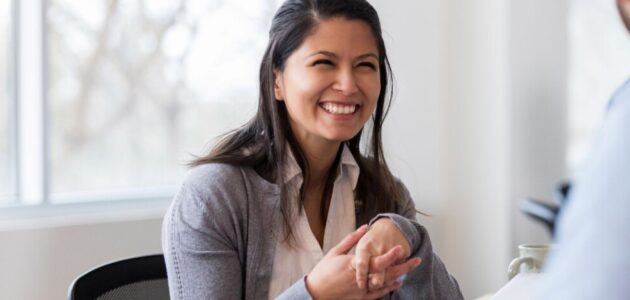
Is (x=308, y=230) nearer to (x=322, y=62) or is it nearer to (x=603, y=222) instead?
(x=322, y=62)

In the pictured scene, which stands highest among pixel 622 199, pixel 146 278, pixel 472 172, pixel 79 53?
pixel 622 199

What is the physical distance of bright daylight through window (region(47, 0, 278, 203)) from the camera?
2.99m

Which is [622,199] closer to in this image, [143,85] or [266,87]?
[266,87]

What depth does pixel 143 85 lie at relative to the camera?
10.4ft

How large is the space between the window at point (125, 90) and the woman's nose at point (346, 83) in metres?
1.34

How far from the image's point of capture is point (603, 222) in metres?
0.56

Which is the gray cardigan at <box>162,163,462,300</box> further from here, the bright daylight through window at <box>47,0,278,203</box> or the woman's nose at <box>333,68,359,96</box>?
the bright daylight through window at <box>47,0,278,203</box>

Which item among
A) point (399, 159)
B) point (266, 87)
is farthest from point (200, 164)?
point (399, 159)

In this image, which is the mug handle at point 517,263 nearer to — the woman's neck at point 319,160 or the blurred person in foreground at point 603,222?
the woman's neck at point 319,160

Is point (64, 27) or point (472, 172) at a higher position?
point (64, 27)

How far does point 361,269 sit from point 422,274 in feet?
0.86

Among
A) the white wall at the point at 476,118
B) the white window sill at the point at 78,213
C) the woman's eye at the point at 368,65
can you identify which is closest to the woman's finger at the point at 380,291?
the woman's eye at the point at 368,65

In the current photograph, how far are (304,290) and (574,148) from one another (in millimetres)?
2712

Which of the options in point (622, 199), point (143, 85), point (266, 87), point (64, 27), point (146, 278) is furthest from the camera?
point (143, 85)
